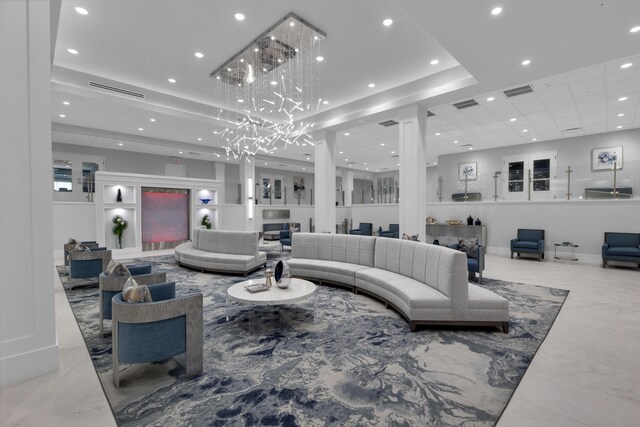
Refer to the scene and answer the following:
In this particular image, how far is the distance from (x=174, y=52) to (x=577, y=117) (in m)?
10.8

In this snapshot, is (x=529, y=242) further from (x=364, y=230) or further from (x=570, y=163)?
(x=364, y=230)

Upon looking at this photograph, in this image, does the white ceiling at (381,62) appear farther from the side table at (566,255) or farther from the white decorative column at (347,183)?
the white decorative column at (347,183)

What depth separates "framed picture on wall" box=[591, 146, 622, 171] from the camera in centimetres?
1047

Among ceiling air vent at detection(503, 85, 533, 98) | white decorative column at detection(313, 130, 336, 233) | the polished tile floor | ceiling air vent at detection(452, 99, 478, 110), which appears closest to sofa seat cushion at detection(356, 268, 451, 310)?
the polished tile floor

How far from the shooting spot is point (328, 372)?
2752 mm

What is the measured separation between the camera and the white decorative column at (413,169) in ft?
24.3

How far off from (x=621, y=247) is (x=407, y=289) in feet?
23.1

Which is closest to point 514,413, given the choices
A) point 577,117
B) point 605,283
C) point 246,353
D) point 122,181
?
point 246,353

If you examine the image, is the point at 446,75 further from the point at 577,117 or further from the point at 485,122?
the point at 577,117

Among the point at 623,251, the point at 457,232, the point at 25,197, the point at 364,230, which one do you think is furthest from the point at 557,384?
Result: the point at 364,230

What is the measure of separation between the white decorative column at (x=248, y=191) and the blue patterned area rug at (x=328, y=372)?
951 cm

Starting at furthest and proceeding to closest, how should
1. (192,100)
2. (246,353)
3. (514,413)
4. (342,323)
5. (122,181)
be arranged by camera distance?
(122,181)
(192,100)
(342,323)
(246,353)
(514,413)

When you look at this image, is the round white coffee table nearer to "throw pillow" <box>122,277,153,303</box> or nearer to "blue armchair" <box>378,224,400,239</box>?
"throw pillow" <box>122,277,153,303</box>

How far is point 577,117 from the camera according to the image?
890cm
